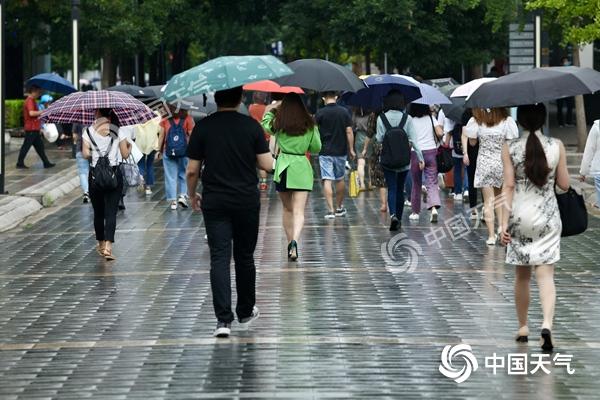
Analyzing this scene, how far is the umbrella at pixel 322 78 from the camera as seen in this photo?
51.1 ft

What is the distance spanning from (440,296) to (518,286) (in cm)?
234

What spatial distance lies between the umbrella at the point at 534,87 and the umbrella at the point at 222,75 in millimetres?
1422

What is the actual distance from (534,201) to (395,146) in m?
7.99

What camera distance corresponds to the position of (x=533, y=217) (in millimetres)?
9695

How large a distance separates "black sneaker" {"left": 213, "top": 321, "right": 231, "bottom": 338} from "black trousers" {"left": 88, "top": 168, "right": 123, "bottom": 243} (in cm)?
500

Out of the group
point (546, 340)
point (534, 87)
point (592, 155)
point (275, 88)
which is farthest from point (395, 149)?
point (546, 340)

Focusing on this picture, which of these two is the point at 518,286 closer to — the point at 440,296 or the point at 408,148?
A: the point at 440,296

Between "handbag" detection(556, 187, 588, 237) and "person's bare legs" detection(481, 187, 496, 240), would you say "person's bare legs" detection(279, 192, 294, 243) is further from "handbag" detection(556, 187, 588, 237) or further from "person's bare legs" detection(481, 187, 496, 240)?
"handbag" detection(556, 187, 588, 237)

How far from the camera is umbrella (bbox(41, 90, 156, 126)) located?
14.8 meters

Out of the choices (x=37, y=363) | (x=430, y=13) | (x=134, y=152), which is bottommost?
(x=37, y=363)

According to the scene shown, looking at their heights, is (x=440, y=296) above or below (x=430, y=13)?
below

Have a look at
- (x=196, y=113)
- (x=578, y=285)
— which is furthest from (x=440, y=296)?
(x=196, y=113)

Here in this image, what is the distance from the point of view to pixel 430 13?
42.7m

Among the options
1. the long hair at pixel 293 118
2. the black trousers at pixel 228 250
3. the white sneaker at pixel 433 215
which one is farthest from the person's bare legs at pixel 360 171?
the black trousers at pixel 228 250
